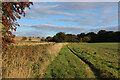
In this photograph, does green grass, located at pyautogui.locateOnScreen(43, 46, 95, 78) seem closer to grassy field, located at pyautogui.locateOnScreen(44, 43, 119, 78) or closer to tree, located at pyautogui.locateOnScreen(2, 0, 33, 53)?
grassy field, located at pyautogui.locateOnScreen(44, 43, 119, 78)

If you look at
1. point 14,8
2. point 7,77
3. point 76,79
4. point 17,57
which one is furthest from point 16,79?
point 76,79

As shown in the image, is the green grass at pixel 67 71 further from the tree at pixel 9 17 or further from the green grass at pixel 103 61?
the tree at pixel 9 17

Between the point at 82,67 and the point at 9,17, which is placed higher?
the point at 9,17

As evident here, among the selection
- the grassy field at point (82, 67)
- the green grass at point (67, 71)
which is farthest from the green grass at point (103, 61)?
the green grass at point (67, 71)

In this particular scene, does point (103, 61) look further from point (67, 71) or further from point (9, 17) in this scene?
point (9, 17)

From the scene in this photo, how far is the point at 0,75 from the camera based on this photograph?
14.4 feet

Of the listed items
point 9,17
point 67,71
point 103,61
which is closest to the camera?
point 9,17

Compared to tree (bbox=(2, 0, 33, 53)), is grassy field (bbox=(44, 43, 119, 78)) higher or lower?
lower

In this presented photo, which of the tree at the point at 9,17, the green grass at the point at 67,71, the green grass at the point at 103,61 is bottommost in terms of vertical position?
the green grass at the point at 103,61

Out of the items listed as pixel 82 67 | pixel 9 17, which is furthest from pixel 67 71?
pixel 9 17

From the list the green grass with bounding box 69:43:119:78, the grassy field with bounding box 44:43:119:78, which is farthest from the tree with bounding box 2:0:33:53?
the green grass with bounding box 69:43:119:78

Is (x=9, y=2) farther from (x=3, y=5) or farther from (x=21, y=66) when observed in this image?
(x=21, y=66)

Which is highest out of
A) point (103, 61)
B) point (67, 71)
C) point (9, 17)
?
point (9, 17)

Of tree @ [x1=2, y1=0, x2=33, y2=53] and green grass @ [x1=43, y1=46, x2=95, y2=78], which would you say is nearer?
tree @ [x1=2, y1=0, x2=33, y2=53]
